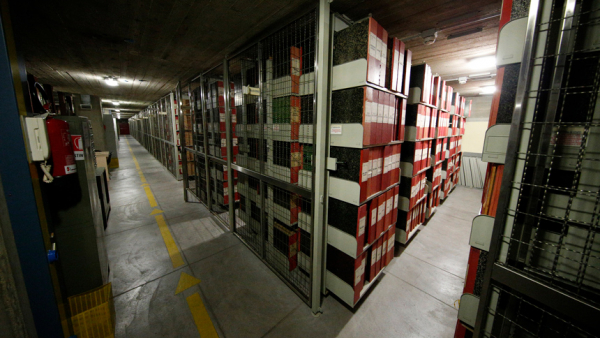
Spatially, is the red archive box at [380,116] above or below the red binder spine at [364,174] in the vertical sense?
above

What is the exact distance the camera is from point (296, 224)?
2.43 metres

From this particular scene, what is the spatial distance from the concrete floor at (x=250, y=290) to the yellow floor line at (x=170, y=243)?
0.20 feet

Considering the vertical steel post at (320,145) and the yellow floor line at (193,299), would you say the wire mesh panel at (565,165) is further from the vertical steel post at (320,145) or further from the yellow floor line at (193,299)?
the yellow floor line at (193,299)

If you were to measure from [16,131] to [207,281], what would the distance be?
6.80 ft

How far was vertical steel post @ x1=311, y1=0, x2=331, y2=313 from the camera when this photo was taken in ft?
5.34

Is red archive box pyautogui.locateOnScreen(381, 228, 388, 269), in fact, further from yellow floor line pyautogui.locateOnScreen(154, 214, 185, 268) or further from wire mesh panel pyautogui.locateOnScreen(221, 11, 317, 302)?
yellow floor line pyautogui.locateOnScreen(154, 214, 185, 268)

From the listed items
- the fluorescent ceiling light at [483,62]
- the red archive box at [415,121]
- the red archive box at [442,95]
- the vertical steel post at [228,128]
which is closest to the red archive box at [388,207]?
the red archive box at [415,121]

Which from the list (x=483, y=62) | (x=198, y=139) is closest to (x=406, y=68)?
(x=483, y=62)

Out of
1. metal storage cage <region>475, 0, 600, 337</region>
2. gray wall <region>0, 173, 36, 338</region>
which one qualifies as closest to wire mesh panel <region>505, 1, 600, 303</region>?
metal storage cage <region>475, 0, 600, 337</region>

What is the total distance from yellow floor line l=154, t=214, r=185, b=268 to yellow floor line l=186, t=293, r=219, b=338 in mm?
724

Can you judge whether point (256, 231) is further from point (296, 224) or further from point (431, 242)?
point (431, 242)

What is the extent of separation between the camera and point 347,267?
1.93 meters

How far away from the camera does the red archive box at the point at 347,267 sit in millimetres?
1896

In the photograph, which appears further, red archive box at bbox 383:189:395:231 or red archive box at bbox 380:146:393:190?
red archive box at bbox 383:189:395:231
